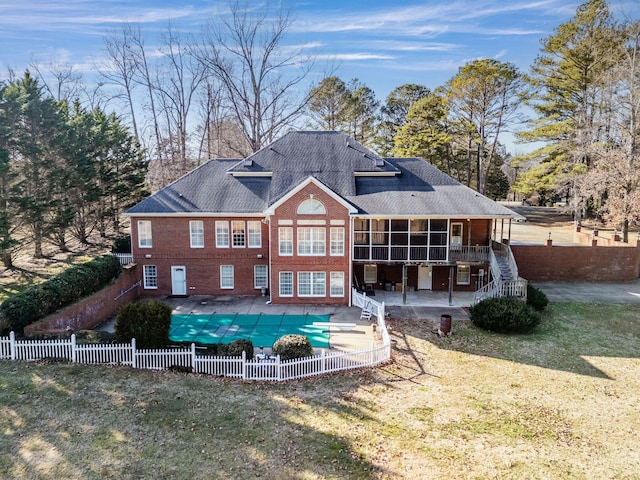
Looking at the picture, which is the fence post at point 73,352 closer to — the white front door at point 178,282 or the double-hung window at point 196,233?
the white front door at point 178,282

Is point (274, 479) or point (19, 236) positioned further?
point (19, 236)

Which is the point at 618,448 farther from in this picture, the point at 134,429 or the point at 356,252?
the point at 356,252

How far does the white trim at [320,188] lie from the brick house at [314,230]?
55 millimetres

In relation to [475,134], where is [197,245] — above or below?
below

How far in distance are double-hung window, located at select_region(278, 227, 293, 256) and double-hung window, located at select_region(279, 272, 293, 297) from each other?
1.20 m

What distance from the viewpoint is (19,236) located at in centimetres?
3328

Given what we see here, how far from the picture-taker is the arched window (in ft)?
75.7

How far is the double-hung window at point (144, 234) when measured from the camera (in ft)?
81.6

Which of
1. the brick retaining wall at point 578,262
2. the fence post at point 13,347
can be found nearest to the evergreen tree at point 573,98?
the brick retaining wall at point 578,262

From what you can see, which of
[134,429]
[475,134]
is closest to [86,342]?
[134,429]

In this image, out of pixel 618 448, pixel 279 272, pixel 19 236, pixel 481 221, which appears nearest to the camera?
pixel 618 448

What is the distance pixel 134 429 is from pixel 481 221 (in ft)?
70.0

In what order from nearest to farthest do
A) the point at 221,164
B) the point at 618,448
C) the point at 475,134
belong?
the point at 618,448 → the point at 221,164 → the point at 475,134

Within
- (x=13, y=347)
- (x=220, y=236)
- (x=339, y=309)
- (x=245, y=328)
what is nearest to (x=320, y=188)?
(x=339, y=309)
